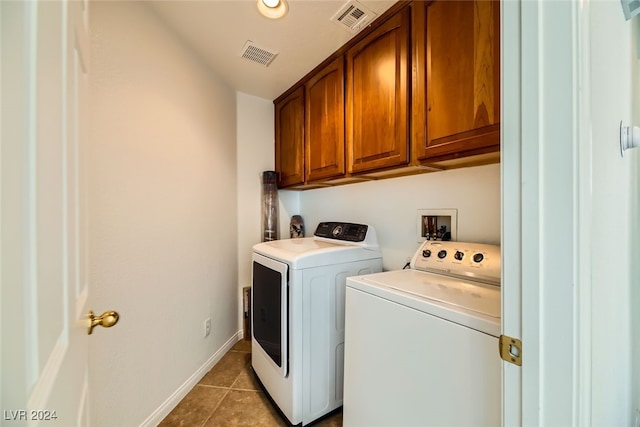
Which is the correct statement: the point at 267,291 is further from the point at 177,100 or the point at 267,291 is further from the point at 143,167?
the point at 177,100

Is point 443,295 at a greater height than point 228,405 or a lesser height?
greater

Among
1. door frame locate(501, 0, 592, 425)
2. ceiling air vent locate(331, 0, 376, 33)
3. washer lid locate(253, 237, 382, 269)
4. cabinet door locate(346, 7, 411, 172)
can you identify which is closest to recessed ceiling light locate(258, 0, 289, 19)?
ceiling air vent locate(331, 0, 376, 33)

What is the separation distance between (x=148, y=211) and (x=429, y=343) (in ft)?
4.95

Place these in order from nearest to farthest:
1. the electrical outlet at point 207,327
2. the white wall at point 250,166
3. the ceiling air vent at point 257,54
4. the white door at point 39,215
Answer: the white door at point 39,215 → the ceiling air vent at point 257,54 → the electrical outlet at point 207,327 → the white wall at point 250,166

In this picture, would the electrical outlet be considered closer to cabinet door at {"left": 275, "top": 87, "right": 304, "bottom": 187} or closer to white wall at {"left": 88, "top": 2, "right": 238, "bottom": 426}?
white wall at {"left": 88, "top": 2, "right": 238, "bottom": 426}

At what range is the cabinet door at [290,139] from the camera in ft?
7.29

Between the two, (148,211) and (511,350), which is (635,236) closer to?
(511,350)

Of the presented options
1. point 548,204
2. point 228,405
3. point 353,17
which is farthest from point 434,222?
point 228,405

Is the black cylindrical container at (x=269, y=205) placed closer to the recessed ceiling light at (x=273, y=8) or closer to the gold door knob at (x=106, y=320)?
the recessed ceiling light at (x=273, y=8)

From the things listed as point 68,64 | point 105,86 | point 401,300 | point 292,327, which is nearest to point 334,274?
point 292,327

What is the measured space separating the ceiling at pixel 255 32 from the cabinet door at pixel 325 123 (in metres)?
0.14

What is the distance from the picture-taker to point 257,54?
185 centimetres

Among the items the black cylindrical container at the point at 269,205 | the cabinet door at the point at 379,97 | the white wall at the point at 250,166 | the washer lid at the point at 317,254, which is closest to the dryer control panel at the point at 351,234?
the washer lid at the point at 317,254

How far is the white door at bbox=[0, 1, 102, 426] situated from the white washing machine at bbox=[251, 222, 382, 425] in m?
0.98
